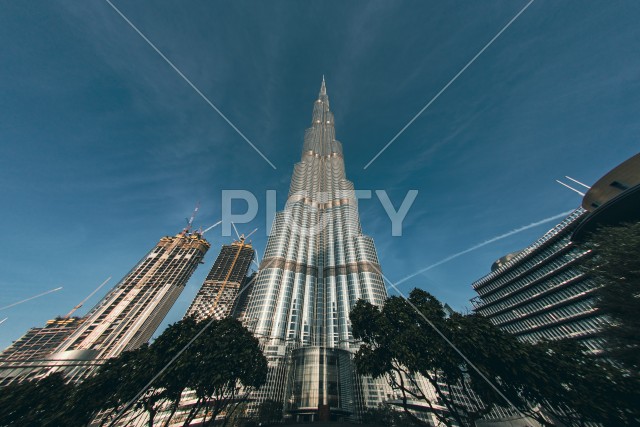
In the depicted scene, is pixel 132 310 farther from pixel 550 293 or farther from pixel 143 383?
pixel 550 293

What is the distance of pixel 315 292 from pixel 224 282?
202ft

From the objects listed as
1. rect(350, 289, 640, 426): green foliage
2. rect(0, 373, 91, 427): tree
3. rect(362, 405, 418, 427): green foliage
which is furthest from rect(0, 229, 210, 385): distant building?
rect(350, 289, 640, 426): green foliage

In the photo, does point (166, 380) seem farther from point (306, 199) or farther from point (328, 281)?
point (306, 199)

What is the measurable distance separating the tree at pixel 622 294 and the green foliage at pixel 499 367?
2565 mm

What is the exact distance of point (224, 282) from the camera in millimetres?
129500

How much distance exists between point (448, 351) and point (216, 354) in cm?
2191

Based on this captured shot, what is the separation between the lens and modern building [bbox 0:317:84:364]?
99.1 metres

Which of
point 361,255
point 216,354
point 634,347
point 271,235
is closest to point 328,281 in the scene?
point 361,255

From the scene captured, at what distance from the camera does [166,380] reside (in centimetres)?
2017

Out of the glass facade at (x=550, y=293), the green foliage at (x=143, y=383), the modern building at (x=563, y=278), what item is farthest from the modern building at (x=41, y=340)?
the modern building at (x=563, y=278)

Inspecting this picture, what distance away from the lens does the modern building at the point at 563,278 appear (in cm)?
3984

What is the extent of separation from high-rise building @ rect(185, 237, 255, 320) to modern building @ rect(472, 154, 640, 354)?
364 feet

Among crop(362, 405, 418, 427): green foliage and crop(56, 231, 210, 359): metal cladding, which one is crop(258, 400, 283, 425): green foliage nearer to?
crop(362, 405, 418, 427): green foliage

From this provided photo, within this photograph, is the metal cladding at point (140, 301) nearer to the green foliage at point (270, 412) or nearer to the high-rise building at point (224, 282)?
the high-rise building at point (224, 282)
